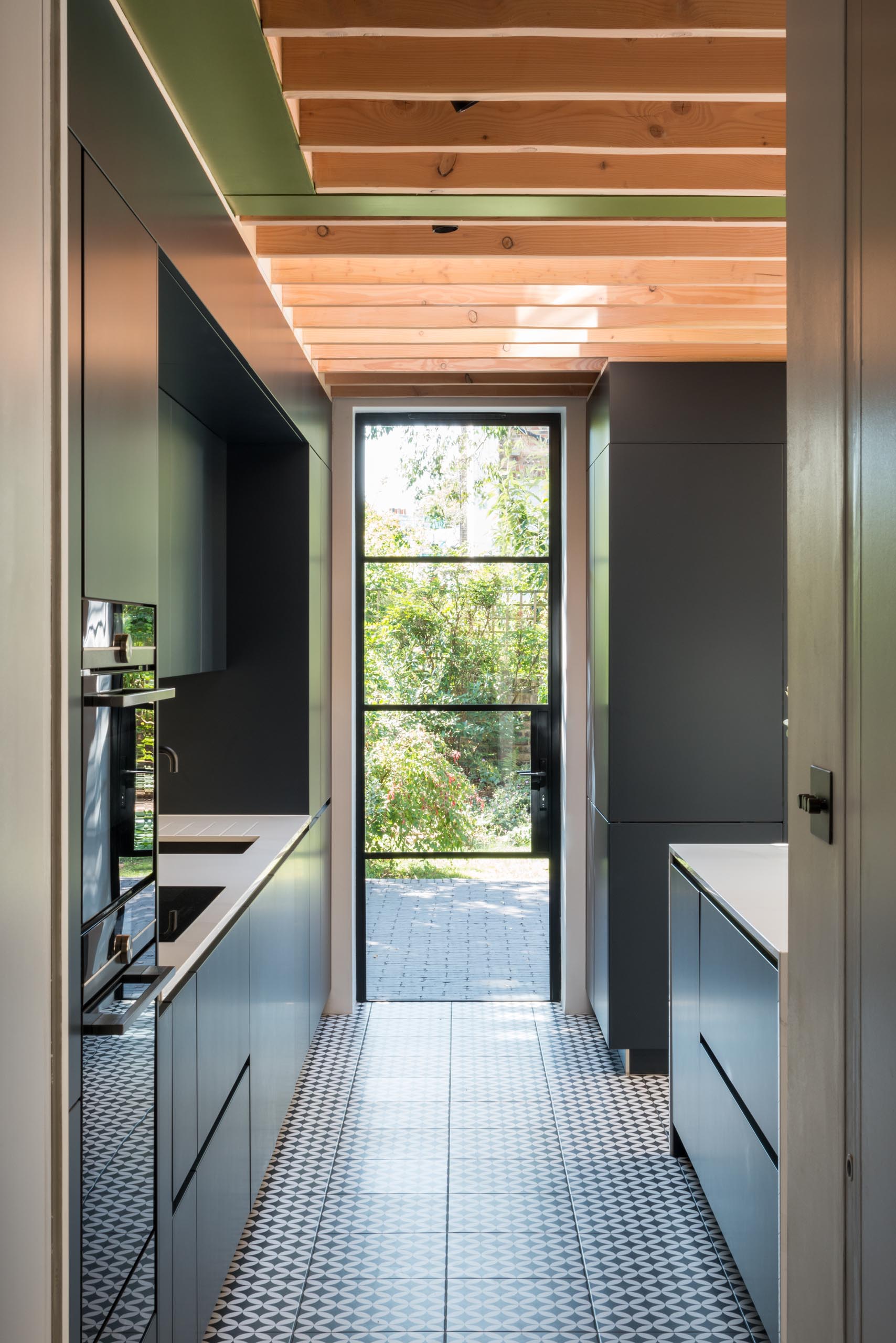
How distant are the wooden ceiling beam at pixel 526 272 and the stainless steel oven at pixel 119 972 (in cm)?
172

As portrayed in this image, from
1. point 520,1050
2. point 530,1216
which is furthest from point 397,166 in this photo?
point 520,1050

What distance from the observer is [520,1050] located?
4.25 metres

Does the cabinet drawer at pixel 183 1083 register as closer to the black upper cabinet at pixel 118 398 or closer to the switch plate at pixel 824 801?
the black upper cabinet at pixel 118 398

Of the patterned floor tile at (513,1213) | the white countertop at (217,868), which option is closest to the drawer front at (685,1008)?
the patterned floor tile at (513,1213)

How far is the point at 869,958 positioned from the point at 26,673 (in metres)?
1.05

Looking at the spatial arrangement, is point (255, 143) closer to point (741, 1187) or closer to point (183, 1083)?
point (183, 1083)

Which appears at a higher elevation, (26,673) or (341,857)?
(26,673)

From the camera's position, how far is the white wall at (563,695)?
471cm

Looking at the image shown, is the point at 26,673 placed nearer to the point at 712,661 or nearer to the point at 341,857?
the point at 712,661

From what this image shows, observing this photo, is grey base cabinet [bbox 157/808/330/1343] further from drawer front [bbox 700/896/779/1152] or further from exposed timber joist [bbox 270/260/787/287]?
exposed timber joist [bbox 270/260/787/287]

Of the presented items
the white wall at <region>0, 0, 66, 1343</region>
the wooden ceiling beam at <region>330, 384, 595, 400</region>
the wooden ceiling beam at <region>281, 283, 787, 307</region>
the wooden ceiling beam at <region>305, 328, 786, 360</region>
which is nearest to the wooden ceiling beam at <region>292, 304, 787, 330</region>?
the wooden ceiling beam at <region>281, 283, 787, 307</region>

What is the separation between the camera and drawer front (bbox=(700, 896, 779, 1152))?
7.32 feet

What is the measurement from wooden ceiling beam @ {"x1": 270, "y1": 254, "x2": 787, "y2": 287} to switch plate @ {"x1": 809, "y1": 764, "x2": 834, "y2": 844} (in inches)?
84.7

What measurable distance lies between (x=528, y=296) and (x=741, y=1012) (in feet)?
7.38
